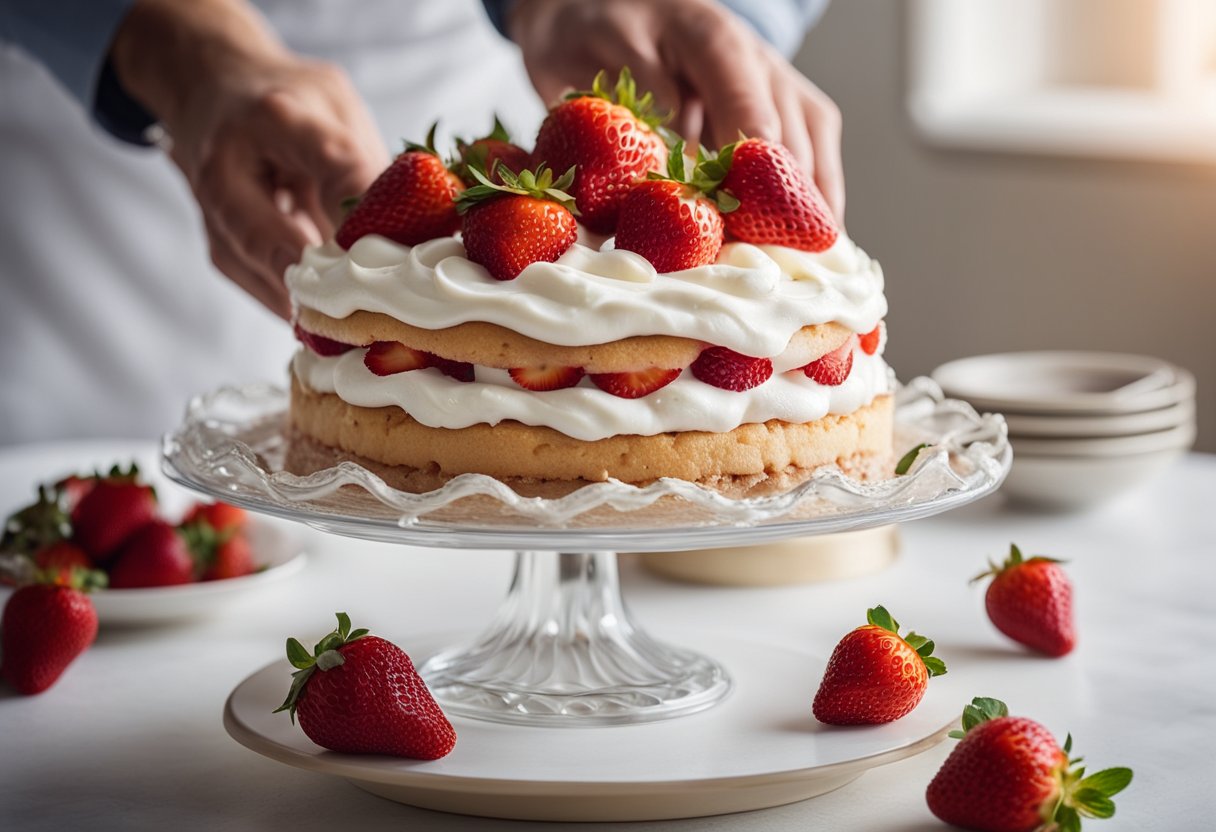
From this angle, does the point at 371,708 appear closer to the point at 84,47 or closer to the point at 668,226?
the point at 668,226

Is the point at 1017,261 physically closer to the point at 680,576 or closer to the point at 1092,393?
the point at 1092,393

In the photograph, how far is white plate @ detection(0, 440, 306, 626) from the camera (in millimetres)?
1457

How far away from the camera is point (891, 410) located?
1.31 m

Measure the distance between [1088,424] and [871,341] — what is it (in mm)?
684

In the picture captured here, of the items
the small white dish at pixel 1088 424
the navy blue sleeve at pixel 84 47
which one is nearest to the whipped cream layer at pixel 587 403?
the small white dish at pixel 1088 424

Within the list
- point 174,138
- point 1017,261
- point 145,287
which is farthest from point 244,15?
point 1017,261

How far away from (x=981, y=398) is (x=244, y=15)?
100 cm

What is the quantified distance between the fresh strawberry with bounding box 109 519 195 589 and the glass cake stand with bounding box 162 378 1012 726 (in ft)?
0.48

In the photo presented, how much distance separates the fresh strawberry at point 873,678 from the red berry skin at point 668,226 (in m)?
0.29

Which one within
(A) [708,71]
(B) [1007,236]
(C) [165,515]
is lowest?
(C) [165,515]

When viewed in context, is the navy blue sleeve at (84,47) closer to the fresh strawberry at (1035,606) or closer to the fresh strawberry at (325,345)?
the fresh strawberry at (325,345)

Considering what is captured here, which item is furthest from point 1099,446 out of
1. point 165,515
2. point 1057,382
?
point 165,515

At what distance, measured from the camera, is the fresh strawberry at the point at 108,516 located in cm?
157

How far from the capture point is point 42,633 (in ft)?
4.25
